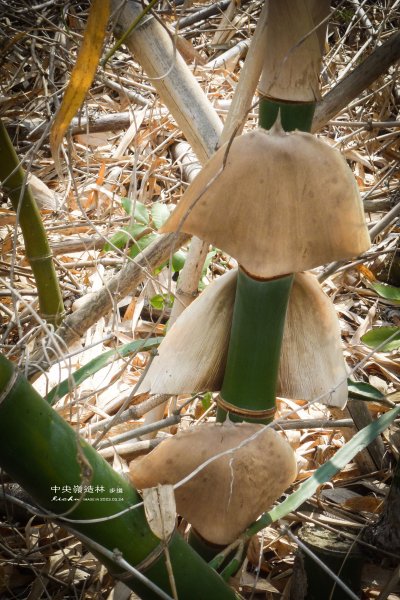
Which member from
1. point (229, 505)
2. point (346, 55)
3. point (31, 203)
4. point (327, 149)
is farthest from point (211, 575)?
point (346, 55)

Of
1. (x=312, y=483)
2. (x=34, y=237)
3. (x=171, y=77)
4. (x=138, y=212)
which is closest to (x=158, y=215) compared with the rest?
(x=138, y=212)

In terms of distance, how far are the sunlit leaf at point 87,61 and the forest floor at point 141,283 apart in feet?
0.42

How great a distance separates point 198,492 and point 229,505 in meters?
0.03

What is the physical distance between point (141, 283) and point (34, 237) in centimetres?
37

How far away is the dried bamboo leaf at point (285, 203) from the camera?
1.79ft

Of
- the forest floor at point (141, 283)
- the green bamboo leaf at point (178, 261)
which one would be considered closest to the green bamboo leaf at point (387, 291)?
the forest floor at point (141, 283)

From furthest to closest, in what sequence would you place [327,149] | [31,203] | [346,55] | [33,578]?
[346,55] → [31,203] → [33,578] → [327,149]

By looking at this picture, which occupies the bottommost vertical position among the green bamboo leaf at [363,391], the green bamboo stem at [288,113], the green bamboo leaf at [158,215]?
the green bamboo leaf at [363,391]

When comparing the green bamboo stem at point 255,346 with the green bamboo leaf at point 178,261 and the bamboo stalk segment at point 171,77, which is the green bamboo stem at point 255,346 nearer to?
the bamboo stalk segment at point 171,77

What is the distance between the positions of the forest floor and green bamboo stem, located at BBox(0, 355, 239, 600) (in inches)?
3.1

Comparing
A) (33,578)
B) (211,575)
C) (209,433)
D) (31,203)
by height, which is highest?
(31,203)

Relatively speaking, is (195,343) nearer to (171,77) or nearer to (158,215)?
(171,77)

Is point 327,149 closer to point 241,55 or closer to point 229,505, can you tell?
point 229,505

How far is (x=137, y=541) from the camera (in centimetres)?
59
